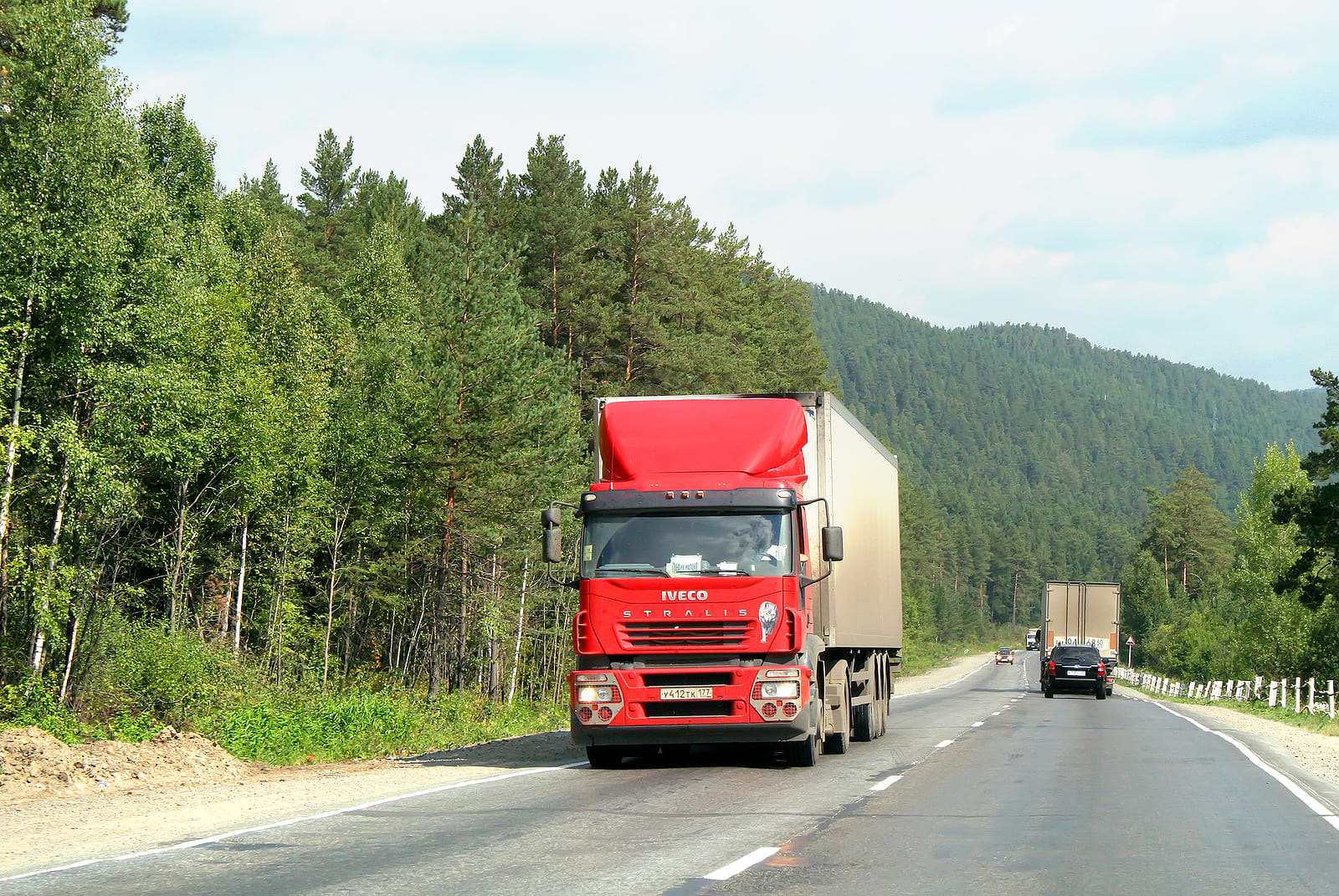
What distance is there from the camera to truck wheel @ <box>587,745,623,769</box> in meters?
16.0

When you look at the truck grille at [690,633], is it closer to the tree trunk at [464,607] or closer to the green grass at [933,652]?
the tree trunk at [464,607]

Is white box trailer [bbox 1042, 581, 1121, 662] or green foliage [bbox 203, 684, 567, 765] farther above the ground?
white box trailer [bbox 1042, 581, 1121, 662]

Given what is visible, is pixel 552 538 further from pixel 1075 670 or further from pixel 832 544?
pixel 1075 670

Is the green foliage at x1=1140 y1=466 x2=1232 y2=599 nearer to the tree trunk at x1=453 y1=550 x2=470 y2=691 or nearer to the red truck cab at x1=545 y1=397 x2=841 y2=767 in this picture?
the tree trunk at x1=453 y1=550 x2=470 y2=691

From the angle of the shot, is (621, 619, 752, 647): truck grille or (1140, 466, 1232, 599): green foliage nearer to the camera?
(621, 619, 752, 647): truck grille

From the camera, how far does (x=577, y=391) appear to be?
155ft

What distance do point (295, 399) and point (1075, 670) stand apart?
28.7 m

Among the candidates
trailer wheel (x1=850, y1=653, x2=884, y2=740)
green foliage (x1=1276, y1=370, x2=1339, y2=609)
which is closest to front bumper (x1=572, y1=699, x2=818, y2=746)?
trailer wheel (x1=850, y1=653, x2=884, y2=740)

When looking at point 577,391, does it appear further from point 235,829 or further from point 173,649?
point 235,829

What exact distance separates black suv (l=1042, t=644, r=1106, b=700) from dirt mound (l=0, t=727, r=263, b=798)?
1397 inches

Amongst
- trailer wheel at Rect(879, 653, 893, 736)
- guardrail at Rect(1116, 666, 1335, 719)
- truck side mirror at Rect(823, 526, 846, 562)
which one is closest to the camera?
truck side mirror at Rect(823, 526, 846, 562)

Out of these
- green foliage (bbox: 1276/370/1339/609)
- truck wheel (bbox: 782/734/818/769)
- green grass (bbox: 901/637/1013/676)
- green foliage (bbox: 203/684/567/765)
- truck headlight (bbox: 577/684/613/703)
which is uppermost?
green foliage (bbox: 1276/370/1339/609)

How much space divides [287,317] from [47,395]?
15055 millimetres

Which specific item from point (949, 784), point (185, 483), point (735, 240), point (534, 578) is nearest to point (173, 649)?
point (185, 483)
